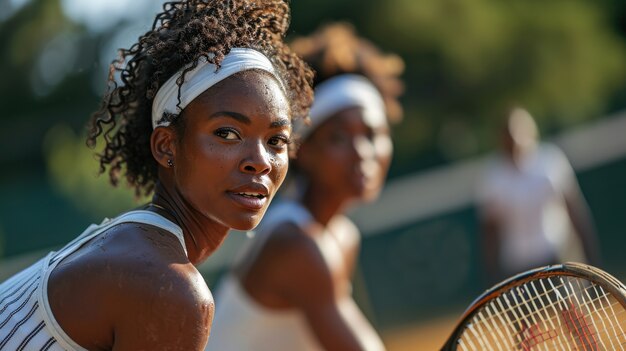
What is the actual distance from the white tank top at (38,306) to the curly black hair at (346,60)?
2.17 meters

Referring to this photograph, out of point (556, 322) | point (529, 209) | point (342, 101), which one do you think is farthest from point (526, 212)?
point (556, 322)

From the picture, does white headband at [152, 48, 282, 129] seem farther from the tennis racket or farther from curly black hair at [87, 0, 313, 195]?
the tennis racket

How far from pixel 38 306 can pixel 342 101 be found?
230 cm

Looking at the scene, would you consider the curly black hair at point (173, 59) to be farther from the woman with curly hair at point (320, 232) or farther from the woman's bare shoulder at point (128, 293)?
the woman with curly hair at point (320, 232)

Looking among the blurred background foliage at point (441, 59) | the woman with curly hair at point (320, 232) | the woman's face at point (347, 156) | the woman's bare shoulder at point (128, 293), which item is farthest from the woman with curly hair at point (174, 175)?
the blurred background foliage at point (441, 59)

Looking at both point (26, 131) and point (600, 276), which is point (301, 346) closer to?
point (600, 276)

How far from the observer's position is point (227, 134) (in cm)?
246

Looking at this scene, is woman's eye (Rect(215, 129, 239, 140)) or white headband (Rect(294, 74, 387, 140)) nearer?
woman's eye (Rect(215, 129, 239, 140))

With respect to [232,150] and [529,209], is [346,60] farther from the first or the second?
[529,209]

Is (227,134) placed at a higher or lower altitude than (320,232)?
lower

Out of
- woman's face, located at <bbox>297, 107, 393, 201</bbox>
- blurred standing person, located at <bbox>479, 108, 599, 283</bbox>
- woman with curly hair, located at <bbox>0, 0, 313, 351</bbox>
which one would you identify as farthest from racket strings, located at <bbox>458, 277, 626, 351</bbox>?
blurred standing person, located at <bbox>479, 108, 599, 283</bbox>

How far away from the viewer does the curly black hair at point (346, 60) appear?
4.62 m

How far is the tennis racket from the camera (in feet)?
8.27

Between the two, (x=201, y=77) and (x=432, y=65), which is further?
(x=432, y=65)
